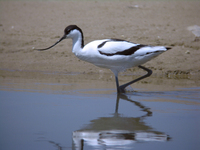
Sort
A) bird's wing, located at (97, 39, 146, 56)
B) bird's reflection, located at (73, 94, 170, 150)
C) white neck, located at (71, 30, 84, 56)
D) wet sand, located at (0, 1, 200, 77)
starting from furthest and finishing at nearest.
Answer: wet sand, located at (0, 1, 200, 77) → white neck, located at (71, 30, 84, 56) → bird's wing, located at (97, 39, 146, 56) → bird's reflection, located at (73, 94, 170, 150)

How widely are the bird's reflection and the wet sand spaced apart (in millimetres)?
3512

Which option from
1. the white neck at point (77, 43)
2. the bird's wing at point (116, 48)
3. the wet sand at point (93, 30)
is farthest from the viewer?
the wet sand at point (93, 30)

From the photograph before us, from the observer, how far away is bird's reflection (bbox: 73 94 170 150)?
269 cm

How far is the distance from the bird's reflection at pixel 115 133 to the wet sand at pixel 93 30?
351 centimetres

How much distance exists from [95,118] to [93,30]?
5.61 m

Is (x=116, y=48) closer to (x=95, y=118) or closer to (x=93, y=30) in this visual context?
(x=95, y=118)

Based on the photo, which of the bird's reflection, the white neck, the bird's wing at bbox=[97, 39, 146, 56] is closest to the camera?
the bird's reflection

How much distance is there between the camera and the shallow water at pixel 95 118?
8.95ft

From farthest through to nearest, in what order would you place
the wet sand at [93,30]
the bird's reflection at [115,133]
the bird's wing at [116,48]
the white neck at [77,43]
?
1. the wet sand at [93,30]
2. the white neck at [77,43]
3. the bird's wing at [116,48]
4. the bird's reflection at [115,133]

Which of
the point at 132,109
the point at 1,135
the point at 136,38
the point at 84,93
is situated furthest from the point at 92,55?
the point at 136,38

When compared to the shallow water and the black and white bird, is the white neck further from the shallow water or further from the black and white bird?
the shallow water

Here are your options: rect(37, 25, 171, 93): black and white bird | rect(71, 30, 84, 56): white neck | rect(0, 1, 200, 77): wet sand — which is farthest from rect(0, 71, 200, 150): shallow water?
rect(0, 1, 200, 77): wet sand

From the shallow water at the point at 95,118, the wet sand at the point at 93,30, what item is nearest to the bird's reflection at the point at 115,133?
the shallow water at the point at 95,118

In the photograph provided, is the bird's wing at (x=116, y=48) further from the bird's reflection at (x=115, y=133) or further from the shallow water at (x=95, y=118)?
the bird's reflection at (x=115, y=133)
